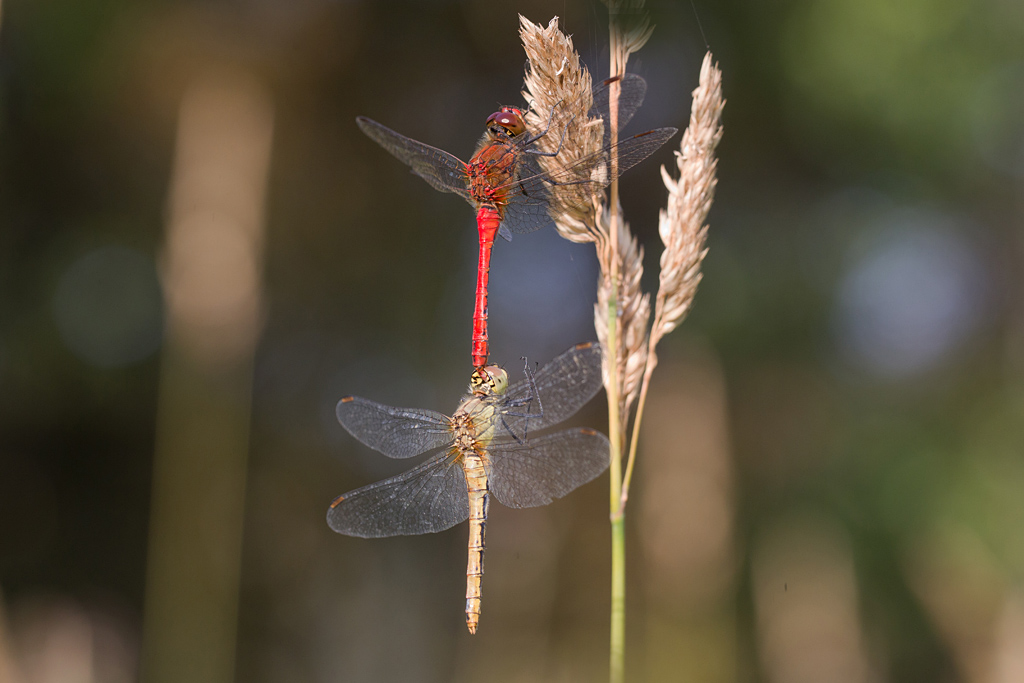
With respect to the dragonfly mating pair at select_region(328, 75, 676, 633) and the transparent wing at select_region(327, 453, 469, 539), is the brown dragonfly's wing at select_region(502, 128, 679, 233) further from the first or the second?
the transparent wing at select_region(327, 453, 469, 539)

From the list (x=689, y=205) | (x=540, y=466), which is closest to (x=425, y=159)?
(x=689, y=205)

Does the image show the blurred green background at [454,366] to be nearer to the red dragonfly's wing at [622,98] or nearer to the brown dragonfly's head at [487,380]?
the red dragonfly's wing at [622,98]

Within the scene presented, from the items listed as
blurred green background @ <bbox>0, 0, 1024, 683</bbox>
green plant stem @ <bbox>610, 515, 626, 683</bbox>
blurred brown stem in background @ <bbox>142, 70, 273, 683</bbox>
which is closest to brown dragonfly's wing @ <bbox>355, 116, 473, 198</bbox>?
green plant stem @ <bbox>610, 515, 626, 683</bbox>

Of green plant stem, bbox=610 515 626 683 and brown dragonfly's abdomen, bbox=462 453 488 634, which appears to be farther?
brown dragonfly's abdomen, bbox=462 453 488 634

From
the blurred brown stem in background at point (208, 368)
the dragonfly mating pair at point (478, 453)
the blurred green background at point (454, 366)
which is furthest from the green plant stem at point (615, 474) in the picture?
the blurred brown stem in background at point (208, 368)

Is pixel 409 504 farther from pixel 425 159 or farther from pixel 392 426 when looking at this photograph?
pixel 425 159

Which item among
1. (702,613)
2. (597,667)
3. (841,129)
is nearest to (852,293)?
(841,129)

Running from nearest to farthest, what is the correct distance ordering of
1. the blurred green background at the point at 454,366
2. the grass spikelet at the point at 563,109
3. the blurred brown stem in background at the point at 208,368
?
the grass spikelet at the point at 563,109 → the blurred brown stem in background at the point at 208,368 → the blurred green background at the point at 454,366
